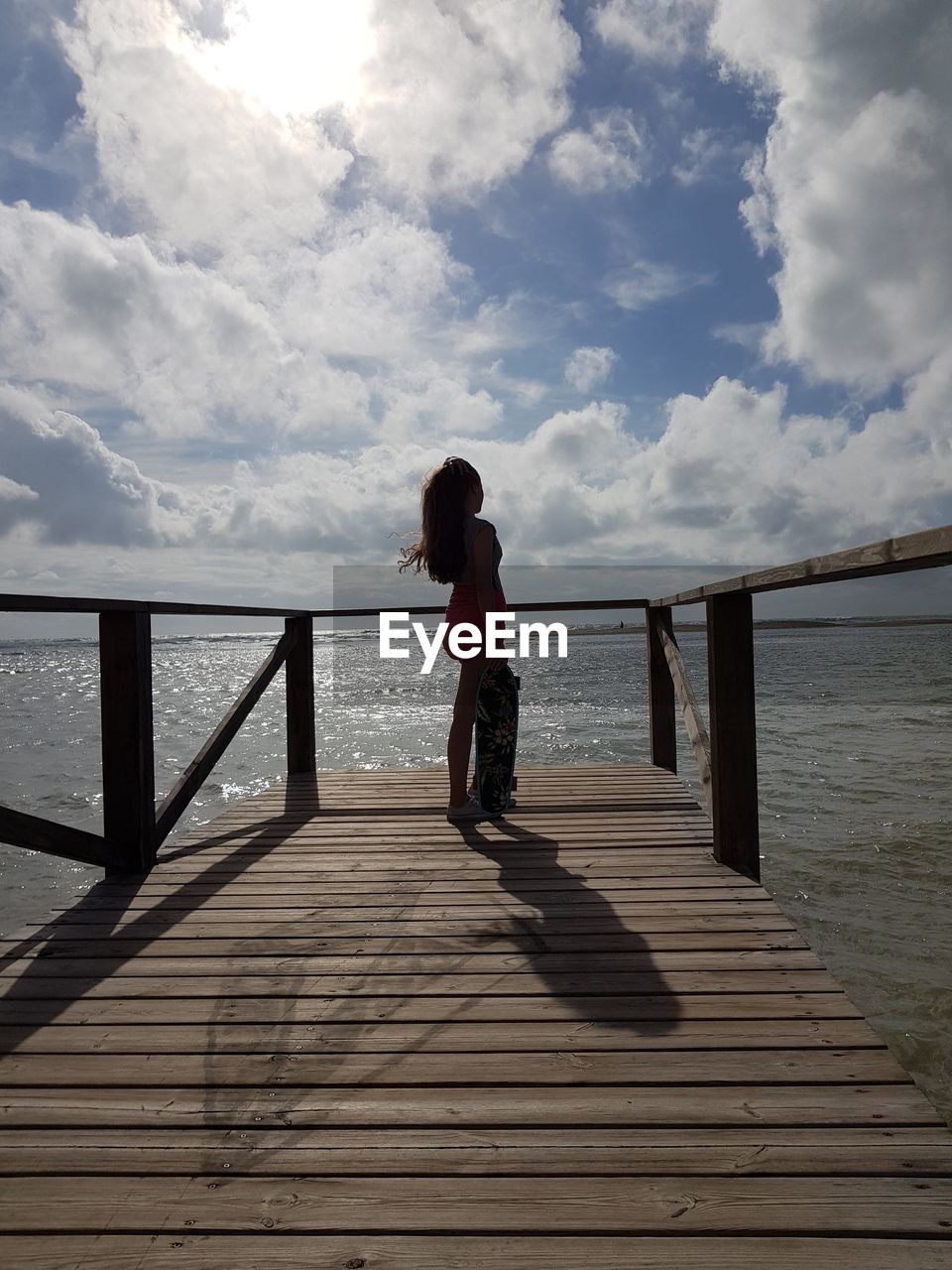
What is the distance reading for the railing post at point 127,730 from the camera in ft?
10.0

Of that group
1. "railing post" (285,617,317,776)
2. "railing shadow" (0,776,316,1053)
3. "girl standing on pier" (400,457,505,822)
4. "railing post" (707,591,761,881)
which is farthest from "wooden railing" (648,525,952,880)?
"railing post" (285,617,317,776)

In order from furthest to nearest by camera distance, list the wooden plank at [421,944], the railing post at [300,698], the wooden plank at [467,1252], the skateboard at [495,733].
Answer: the railing post at [300,698] → the skateboard at [495,733] → the wooden plank at [421,944] → the wooden plank at [467,1252]

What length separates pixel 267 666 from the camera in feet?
14.8

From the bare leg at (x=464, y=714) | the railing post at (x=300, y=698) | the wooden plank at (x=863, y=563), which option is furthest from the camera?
the railing post at (x=300, y=698)

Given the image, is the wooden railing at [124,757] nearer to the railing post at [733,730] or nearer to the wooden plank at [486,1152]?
the wooden plank at [486,1152]

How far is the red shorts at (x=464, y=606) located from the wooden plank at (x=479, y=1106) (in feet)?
6.85

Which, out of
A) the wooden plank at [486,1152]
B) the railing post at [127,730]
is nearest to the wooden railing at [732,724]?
the wooden plank at [486,1152]

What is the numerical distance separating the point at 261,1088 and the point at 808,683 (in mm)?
18934

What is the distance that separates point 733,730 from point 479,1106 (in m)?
1.74

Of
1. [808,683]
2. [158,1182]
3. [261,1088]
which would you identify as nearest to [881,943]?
[261,1088]

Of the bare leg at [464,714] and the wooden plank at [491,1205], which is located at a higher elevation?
the bare leg at [464,714]

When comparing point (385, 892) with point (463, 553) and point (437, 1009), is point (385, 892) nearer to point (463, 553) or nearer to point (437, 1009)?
point (437, 1009)

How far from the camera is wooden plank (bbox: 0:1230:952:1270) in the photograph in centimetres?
117

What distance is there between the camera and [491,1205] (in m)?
1.29
